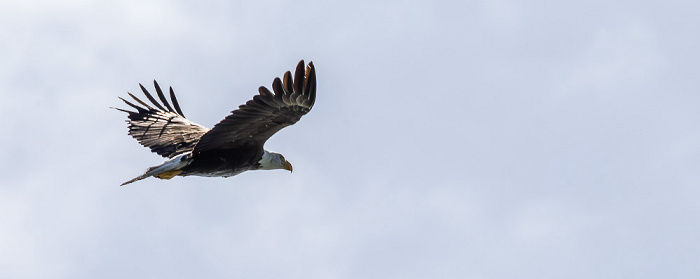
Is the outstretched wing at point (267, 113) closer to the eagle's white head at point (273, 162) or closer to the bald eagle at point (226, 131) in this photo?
the bald eagle at point (226, 131)

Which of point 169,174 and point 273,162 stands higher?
point 273,162

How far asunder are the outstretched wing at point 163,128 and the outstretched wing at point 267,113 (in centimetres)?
120

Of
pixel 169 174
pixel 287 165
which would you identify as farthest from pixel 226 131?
pixel 287 165

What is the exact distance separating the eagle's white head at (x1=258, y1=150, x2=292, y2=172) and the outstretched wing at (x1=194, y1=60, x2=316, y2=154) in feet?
1.92

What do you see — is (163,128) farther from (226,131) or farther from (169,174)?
(226,131)

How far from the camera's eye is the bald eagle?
1395 cm

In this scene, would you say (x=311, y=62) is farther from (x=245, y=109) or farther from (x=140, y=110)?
(x=140, y=110)

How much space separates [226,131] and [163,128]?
2.57 metres

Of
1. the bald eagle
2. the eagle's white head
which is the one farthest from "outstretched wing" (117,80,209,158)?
the eagle's white head

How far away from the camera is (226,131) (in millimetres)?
14898

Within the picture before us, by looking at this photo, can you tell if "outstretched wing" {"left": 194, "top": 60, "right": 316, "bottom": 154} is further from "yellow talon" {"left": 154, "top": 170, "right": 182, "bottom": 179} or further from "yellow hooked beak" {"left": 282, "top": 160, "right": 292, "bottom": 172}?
"yellow hooked beak" {"left": 282, "top": 160, "right": 292, "bottom": 172}

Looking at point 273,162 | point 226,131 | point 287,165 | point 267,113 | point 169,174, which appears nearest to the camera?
point 267,113

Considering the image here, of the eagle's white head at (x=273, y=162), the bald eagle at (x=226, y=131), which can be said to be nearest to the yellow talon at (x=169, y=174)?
the bald eagle at (x=226, y=131)

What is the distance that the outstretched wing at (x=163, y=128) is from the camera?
16.6 metres
